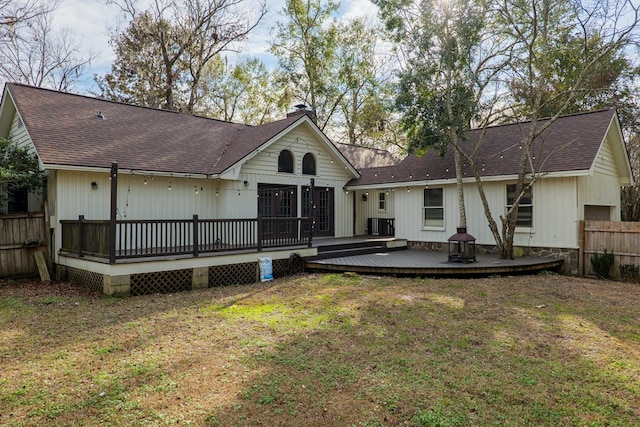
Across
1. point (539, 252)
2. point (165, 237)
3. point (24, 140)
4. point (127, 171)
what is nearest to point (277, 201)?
point (165, 237)

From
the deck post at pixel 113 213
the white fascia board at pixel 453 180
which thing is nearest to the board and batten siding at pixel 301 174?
the white fascia board at pixel 453 180

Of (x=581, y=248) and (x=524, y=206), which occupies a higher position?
(x=524, y=206)

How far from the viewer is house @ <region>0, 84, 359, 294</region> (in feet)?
29.0

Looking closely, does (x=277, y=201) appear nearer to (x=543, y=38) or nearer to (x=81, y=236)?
(x=81, y=236)

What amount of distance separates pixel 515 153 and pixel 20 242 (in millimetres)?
14348

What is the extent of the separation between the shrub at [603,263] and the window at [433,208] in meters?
4.64

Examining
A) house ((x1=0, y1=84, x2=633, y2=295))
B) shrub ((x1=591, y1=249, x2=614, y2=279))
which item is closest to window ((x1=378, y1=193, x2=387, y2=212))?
house ((x1=0, y1=84, x2=633, y2=295))

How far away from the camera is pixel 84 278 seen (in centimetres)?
886

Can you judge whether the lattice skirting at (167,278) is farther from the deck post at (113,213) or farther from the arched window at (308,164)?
the arched window at (308,164)

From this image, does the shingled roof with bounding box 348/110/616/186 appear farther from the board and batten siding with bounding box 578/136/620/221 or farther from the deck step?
the deck step

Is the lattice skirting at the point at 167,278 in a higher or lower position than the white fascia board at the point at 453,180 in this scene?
lower

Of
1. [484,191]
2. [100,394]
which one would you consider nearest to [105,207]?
[100,394]

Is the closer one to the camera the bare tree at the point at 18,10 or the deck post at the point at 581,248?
the deck post at the point at 581,248

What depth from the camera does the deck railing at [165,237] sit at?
8219mm
